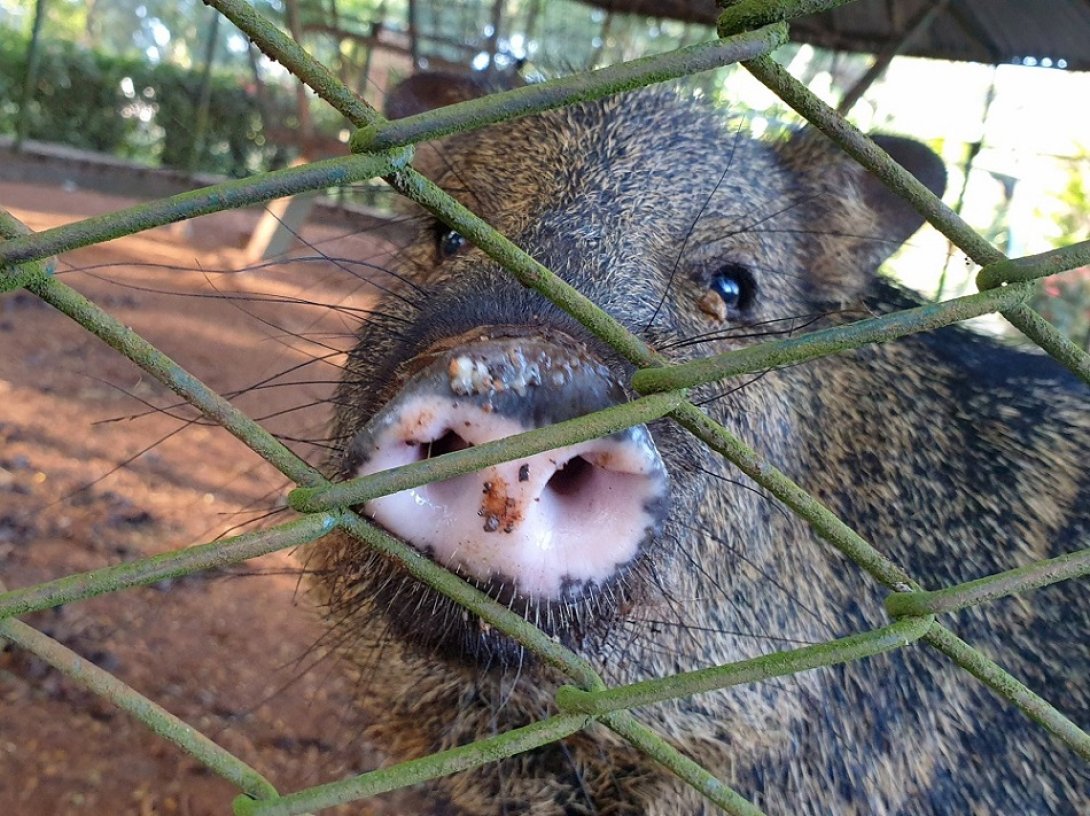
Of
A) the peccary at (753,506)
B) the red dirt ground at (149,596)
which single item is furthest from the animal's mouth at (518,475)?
the red dirt ground at (149,596)

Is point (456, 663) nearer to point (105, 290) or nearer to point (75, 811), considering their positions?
point (75, 811)

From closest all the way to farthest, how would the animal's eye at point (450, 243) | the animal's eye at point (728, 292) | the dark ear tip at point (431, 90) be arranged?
the animal's eye at point (728, 292) < the animal's eye at point (450, 243) < the dark ear tip at point (431, 90)

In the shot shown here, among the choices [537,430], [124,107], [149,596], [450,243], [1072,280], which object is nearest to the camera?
[537,430]

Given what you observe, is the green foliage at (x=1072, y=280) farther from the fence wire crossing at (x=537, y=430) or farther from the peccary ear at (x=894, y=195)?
the fence wire crossing at (x=537, y=430)

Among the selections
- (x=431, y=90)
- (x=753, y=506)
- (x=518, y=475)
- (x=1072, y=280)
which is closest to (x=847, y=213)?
(x=753, y=506)

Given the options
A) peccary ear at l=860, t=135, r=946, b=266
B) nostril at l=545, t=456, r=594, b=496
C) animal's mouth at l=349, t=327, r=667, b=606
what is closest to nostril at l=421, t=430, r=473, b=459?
animal's mouth at l=349, t=327, r=667, b=606

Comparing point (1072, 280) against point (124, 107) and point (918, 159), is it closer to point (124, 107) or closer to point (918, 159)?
point (918, 159)
